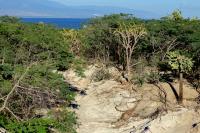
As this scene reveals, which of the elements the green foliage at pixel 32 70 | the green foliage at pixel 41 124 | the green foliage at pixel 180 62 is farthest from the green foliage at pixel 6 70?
the green foliage at pixel 180 62

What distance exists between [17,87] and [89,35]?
73.6 ft

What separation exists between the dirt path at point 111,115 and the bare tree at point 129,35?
8.30 ft

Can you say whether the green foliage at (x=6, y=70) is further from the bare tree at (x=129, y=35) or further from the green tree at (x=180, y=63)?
the bare tree at (x=129, y=35)

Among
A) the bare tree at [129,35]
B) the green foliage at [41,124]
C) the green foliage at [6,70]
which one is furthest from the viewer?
the bare tree at [129,35]

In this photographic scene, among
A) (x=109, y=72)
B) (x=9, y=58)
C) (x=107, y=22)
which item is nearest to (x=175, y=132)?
(x=9, y=58)

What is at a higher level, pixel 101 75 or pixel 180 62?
pixel 180 62

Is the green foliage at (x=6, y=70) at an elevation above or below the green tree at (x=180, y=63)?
above

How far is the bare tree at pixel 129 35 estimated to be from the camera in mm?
40250

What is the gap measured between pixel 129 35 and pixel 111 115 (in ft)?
28.0

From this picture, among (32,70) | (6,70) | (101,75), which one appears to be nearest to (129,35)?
(101,75)

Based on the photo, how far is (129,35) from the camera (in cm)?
4028

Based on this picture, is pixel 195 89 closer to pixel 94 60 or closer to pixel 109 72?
pixel 109 72

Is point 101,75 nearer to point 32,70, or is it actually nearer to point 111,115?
point 111,115

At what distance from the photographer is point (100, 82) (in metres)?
40.8
